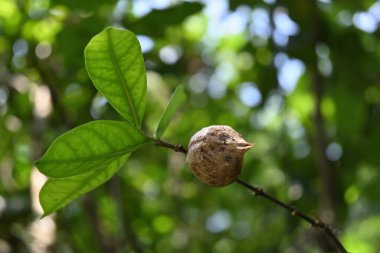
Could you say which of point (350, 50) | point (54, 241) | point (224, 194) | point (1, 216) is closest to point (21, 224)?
point (1, 216)

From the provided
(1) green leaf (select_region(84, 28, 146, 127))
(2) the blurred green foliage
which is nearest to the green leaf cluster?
(1) green leaf (select_region(84, 28, 146, 127))

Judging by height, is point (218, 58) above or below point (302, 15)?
below

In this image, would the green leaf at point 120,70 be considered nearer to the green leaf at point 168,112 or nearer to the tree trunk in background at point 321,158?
the green leaf at point 168,112

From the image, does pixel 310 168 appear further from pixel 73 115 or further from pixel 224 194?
pixel 73 115

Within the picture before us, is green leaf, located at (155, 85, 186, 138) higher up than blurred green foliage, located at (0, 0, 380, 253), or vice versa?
green leaf, located at (155, 85, 186, 138)

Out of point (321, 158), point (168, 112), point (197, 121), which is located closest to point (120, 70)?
point (168, 112)

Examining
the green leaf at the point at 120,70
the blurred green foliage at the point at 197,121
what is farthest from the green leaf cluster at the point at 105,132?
the blurred green foliage at the point at 197,121

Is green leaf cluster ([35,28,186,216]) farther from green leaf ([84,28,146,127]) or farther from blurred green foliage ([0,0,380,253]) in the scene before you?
blurred green foliage ([0,0,380,253])
